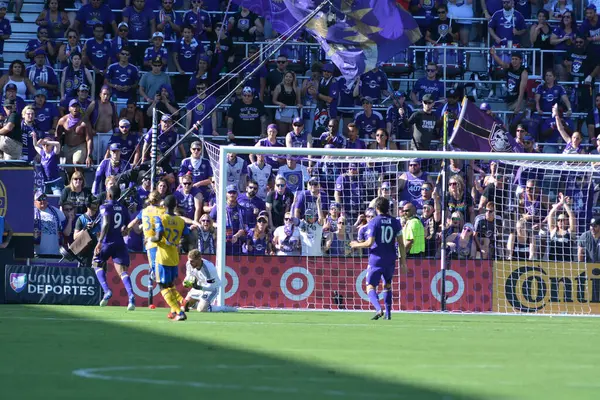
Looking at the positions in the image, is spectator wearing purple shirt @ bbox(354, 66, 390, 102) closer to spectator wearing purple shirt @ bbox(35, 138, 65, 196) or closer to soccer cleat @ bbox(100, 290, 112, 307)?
spectator wearing purple shirt @ bbox(35, 138, 65, 196)

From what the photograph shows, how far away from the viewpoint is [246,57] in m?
26.3

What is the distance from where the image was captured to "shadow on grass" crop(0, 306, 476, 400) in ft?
26.0

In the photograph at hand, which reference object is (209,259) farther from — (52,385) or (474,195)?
(52,385)

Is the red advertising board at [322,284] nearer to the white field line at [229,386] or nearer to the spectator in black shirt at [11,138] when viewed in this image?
the spectator in black shirt at [11,138]

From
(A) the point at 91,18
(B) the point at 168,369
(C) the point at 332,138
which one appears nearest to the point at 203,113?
(C) the point at 332,138

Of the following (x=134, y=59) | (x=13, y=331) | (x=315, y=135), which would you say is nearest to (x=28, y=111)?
(x=134, y=59)

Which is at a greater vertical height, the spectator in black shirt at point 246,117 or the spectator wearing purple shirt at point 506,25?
the spectator wearing purple shirt at point 506,25

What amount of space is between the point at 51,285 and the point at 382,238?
6.23 meters

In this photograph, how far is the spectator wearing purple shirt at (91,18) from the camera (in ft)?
86.3

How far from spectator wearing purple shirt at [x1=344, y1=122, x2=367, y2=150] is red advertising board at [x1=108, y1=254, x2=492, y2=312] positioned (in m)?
3.70

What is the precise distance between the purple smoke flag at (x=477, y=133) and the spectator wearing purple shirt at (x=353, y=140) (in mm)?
2010

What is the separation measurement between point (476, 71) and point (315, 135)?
5207mm

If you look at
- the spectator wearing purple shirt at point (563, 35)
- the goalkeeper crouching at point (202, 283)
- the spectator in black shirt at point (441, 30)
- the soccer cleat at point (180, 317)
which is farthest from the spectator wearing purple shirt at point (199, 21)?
the soccer cleat at point (180, 317)

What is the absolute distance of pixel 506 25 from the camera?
27.9m
